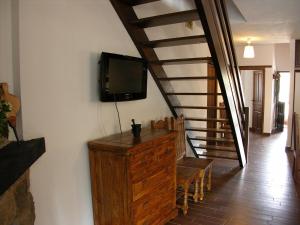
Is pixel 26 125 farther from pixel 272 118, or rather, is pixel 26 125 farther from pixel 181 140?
pixel 272 118

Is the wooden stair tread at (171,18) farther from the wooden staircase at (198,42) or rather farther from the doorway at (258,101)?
the doorway at (258,101)

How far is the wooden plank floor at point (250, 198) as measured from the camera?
2.83 meters

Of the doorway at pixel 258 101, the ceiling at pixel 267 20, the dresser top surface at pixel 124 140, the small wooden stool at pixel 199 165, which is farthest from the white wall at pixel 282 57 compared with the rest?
the dresser top surface at pixel 124 140

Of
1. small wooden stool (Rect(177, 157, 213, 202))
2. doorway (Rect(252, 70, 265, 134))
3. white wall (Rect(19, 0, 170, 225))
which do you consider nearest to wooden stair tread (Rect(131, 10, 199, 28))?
white wall (Rect(19, 0, 170, 225))

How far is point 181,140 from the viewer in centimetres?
361

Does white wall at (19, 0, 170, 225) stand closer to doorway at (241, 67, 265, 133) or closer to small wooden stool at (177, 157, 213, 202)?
small wooden stool at (177, 157, 213, 202)

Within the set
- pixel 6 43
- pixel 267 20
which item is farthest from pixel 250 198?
pixel 6 43

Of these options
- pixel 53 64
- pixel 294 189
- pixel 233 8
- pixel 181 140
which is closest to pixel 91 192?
pixel 53 64

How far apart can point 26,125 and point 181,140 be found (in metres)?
2.24

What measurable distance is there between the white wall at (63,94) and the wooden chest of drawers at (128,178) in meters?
0.12

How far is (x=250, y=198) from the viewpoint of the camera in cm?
336

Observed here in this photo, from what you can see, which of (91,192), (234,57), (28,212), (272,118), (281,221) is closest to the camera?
(28,212)

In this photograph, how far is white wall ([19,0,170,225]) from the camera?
5.98ft

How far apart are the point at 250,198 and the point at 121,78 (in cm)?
227
